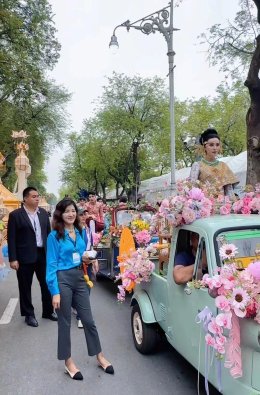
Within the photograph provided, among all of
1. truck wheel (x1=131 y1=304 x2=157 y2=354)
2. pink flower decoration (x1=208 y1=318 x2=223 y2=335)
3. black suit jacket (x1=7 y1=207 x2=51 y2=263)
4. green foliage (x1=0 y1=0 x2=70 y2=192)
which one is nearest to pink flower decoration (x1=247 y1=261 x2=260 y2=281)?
pink flower decoration (x1=208 y1=318 x2=223 y2=335)

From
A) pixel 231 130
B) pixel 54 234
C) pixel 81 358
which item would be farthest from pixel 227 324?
pixel 231 130

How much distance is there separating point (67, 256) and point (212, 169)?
2.10m

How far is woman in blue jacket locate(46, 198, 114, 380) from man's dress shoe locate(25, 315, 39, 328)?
1.73 metres

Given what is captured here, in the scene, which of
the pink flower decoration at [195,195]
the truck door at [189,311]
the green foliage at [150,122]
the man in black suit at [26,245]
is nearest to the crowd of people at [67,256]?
Result: the man in black suit at [26,245]

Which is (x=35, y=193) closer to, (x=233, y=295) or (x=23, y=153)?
(x=233, y=295)

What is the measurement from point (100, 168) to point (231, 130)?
41.0ft

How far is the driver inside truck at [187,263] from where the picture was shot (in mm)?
3393

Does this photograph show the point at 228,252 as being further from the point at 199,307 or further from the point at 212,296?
the point at 199,307

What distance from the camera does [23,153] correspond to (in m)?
25.5

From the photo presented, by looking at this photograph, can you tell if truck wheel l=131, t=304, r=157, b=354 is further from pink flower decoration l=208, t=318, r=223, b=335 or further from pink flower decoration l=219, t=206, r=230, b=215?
pink flower decoration l=208, t=318, r=223, b=335

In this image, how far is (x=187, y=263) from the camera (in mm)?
3777

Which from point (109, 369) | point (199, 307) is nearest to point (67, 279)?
point (109, 369)

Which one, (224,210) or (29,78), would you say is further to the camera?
(29,78)

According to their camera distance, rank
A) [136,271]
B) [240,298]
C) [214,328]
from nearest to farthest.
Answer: [240,298]
[214,328]
[136,271]
